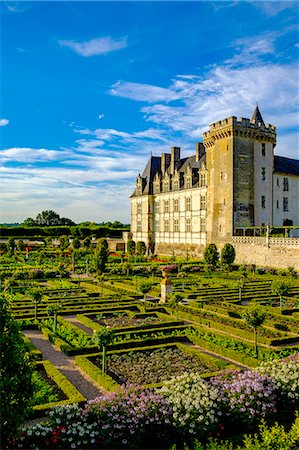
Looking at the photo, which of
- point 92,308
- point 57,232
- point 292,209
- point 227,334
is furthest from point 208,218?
point 57,232

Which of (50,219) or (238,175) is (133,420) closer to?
(238,175)

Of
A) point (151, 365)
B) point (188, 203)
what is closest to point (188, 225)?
point (188, 203)

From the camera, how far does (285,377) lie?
956 centimetres

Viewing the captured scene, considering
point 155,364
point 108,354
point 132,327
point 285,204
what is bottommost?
point 155,364

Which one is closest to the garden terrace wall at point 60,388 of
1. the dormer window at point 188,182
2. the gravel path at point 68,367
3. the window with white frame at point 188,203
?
the gravel path at point 68,367

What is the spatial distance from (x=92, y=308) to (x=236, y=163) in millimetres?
26461

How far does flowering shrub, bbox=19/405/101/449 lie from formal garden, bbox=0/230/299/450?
2cm

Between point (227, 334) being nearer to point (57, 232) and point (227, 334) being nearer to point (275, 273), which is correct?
point (275, 273)

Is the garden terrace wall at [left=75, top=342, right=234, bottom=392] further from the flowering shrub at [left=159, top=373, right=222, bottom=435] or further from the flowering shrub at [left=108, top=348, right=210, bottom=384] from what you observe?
the flowering shrub at [left=159, top=373, right=222, bottom=435]

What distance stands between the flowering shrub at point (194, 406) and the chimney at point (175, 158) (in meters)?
45.6

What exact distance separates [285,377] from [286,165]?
42.3 meters

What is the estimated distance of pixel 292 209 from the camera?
47.2 metres

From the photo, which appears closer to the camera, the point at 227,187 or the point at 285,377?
the point at 285,377

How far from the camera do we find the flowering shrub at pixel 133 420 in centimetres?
782
